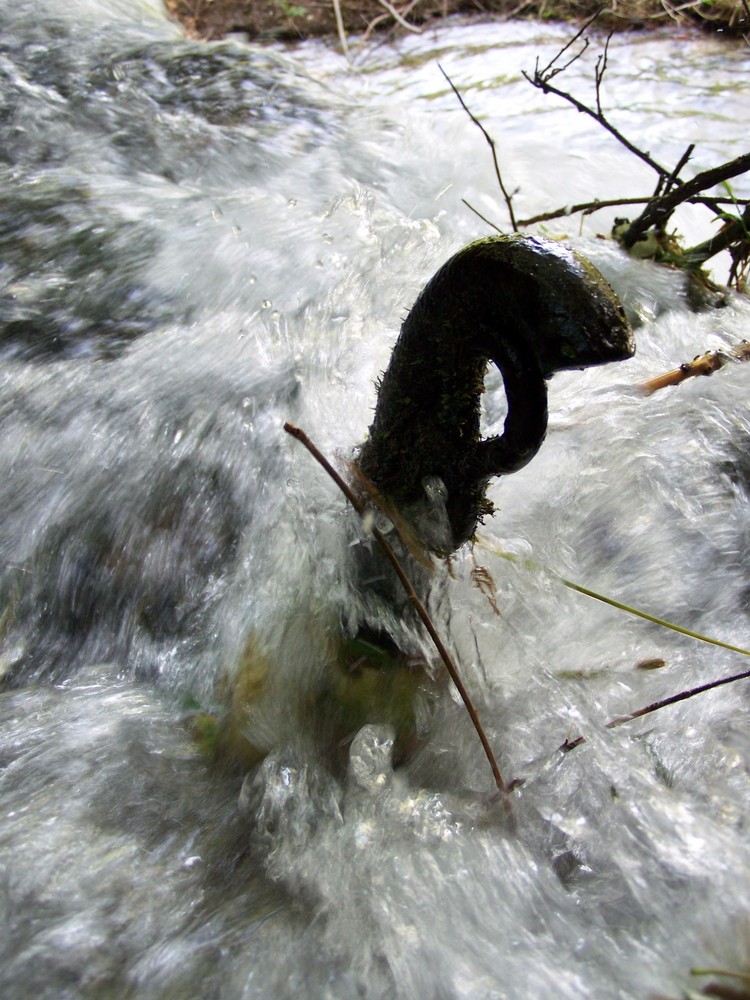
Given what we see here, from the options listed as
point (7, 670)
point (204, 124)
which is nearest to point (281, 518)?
point (7, 670)

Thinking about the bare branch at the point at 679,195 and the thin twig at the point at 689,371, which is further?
the bare branch at the point at 679,195

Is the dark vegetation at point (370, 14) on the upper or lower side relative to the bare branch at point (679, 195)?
lower

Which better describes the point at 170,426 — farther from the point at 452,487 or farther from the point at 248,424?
the point at 452,487

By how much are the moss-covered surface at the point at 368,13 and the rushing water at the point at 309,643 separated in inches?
132

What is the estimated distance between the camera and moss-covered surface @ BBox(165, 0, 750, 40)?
5.43m

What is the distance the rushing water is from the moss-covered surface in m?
3.35

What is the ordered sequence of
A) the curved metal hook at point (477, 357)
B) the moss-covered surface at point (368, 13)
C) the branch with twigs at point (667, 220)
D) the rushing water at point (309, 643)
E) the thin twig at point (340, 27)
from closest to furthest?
the curved metal hook at point (477, 357) < the rushing water at point (309, 643) < the branch with twigs at point (667, 220) < the moss-covered surface at point (368, 13) < the thin twig at point (340, 27)

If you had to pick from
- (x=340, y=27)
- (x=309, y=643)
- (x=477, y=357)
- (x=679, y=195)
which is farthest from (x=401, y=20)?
(x=309, y=643)

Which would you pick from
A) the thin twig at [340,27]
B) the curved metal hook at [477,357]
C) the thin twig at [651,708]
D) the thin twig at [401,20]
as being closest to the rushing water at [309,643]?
the thin twig at [651,708]

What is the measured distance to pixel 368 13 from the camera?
589 centimetres

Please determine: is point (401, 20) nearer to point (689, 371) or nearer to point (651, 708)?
point (689, 371)

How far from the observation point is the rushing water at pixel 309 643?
134 cm

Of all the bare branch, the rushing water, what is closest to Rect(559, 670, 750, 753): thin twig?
the rushing water

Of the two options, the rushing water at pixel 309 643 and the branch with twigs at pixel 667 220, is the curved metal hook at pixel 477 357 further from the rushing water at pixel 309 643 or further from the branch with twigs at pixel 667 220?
the branch with twigs at pixel 667 220
